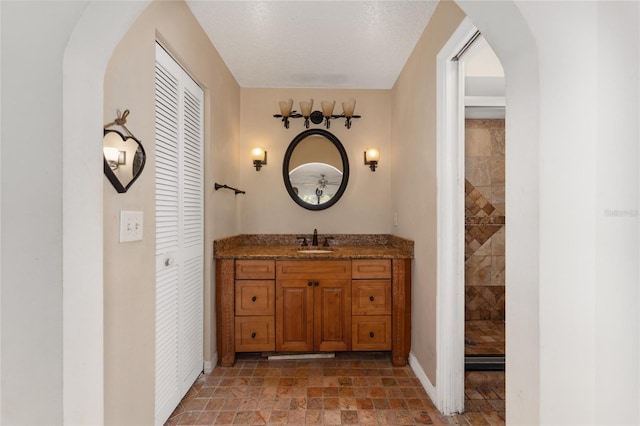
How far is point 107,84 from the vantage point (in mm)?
1211

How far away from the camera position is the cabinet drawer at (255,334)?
2.60 m

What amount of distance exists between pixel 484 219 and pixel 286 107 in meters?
2.36

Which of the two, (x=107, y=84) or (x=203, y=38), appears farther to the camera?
(x=203, y=38)

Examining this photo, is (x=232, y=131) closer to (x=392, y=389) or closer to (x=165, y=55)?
(x=165, y=55)

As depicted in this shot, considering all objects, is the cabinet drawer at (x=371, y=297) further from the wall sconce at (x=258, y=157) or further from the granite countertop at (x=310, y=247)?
the wall sconce at (x=258, y=157)

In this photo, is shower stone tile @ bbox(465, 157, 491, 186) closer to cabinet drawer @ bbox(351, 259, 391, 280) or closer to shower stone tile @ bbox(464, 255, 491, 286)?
shower stone tile @ bbox(464, 255, 491, 286)

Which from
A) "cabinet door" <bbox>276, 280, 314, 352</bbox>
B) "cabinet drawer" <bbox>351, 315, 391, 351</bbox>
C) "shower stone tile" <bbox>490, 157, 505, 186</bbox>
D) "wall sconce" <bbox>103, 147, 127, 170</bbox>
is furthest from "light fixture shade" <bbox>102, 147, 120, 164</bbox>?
"shower stone tile" <bbox>490, 157, 505, 186</bbox>

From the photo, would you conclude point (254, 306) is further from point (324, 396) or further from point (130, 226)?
point (130, 226)

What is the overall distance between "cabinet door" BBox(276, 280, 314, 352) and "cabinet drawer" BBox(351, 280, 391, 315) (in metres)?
0.34

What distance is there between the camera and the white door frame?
6.42 ft

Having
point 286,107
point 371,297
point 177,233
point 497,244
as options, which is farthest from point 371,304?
point 286,107

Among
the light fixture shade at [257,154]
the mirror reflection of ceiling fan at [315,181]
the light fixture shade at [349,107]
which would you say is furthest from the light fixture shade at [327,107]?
the light fixture shade at [257,154]
